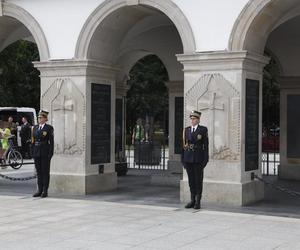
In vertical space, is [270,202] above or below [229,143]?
below

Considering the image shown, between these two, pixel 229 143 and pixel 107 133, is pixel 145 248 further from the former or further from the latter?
pixel 107 133

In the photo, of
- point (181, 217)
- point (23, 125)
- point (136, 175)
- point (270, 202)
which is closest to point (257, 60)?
point (270, 202)

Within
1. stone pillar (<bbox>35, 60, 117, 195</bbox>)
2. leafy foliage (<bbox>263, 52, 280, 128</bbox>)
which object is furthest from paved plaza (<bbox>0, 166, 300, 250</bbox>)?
leafy foliage (<bbox>263, 52, 280, 128</bbox>)

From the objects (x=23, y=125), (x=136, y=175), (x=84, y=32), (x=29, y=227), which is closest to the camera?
(x=29, y=227)

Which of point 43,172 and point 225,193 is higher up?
point 43,172

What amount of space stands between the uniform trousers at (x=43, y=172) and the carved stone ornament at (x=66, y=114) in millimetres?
843

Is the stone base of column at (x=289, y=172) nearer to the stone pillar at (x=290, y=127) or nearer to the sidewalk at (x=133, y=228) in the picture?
the stone pillar at (x=290, y=127)

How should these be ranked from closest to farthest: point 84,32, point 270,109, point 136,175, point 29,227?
1. point 29,227
2. point 84,32
3. point 136,175
4. point 270,109

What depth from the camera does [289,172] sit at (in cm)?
1798

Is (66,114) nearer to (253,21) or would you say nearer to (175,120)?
(253,21)

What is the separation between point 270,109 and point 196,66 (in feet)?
94.7

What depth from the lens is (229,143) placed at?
11820 millimetres

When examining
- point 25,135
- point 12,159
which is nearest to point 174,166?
point 12,159

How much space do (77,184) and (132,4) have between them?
420cm
